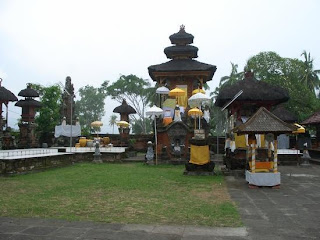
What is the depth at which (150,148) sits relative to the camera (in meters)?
19.2

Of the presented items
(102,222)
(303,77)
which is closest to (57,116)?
(303,77)

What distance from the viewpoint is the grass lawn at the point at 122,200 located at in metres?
6.71

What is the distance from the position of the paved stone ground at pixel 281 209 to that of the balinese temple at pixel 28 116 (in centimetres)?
2208

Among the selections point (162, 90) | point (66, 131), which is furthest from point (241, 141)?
point (66, 131)

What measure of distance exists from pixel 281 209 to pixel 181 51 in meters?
19.9

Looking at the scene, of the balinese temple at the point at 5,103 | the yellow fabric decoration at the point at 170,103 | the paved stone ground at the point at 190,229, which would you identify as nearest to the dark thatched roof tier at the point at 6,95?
the balinese temple at the point at 5,103

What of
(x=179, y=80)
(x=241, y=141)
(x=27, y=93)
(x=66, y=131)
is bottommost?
(x=241, y=141)

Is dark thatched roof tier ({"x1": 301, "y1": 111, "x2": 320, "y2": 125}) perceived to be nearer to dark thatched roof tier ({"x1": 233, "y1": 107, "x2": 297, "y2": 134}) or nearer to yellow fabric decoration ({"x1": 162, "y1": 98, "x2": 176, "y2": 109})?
yellow fabric decoration ({"x1": 162, "y1": 98, "x2": 176, "y2": 109})

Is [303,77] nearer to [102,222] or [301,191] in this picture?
[301,191]

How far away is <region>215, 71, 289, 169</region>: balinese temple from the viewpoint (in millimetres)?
14500

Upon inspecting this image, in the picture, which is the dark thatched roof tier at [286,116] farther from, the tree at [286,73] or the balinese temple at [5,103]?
the balinese temple at [5,103]

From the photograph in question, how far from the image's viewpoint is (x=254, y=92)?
47.9 ft

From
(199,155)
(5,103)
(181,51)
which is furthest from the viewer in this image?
(5,103)

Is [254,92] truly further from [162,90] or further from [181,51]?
[181,51]
